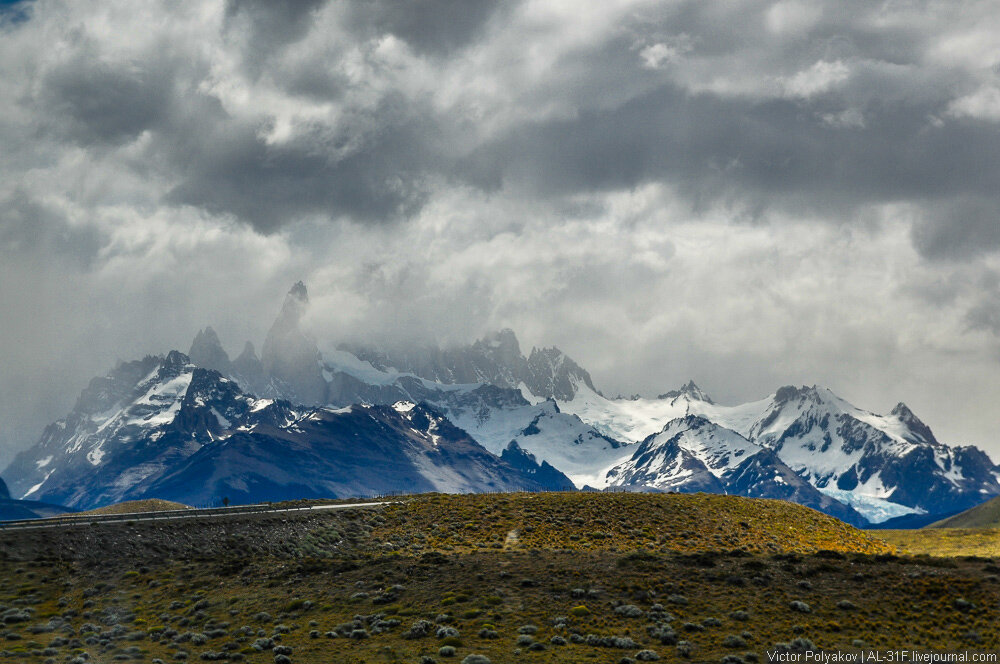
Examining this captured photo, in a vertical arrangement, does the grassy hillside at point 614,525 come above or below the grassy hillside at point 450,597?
above

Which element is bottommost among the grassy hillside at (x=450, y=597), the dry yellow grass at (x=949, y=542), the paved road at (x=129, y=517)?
the grassy hillside at (x=450, y=597)

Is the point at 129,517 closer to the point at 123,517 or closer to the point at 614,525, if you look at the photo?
the point at 123,517

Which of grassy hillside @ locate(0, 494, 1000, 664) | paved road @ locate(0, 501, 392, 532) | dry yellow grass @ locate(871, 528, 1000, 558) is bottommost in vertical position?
grassy hillside @ locate(0, 494, 1000, 664)

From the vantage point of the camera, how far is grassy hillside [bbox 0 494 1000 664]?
61562mm

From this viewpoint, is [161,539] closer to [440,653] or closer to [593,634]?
[440,653]

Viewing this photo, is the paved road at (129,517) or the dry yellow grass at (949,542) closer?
the paved road at (129,517)

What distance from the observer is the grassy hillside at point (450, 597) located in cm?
6156

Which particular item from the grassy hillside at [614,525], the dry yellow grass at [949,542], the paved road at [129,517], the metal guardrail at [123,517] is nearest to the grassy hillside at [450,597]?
the grassy hillside at [614,525]

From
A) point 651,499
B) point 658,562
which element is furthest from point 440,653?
point 651,499

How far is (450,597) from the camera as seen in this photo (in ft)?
239

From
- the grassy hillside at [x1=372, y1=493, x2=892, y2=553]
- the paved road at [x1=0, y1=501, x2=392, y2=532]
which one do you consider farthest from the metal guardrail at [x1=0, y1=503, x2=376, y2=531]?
the grassy hillside at [x1=372, y1=493, x2=892, y2=553]

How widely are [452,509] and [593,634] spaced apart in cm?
5707

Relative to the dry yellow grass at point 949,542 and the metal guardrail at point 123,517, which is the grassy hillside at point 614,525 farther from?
the metal guardrail at point 123,517

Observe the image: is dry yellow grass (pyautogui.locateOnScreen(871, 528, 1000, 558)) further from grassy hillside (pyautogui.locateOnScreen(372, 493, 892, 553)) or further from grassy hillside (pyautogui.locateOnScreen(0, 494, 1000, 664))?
grassy hillside (pyautogui.locateOnScreen(0, 494, 1000, 664))
